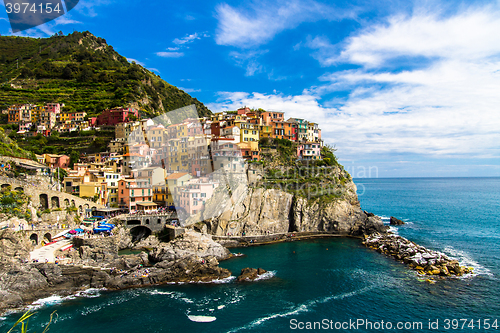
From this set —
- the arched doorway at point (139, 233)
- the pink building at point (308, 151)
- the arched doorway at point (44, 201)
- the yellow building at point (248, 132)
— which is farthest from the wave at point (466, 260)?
the arched doorway at point (44, 201)

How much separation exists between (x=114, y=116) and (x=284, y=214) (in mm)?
50470

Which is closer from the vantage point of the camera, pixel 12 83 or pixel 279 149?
pixel 279 149

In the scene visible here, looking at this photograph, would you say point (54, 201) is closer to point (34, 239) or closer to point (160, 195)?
point (34, 239)

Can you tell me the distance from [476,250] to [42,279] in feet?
175

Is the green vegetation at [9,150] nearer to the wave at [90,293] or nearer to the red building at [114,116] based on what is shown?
the red building at [114,116]

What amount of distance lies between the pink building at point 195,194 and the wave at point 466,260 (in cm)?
3503

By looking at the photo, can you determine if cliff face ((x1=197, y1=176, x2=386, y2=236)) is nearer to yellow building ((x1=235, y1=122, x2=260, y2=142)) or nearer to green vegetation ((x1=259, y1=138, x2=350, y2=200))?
green vegetation ((x1=259, y1=138, x2=350, y2=200))

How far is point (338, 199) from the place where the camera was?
5275 cm

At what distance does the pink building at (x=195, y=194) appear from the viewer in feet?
151

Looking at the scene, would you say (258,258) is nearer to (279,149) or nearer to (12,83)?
(279,149)

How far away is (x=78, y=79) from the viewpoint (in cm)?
9462

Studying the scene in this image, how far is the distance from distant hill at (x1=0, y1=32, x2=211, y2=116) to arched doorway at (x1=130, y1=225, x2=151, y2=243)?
156 feet

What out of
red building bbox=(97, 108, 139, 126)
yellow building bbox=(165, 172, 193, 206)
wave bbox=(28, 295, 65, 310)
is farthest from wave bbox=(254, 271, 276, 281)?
red building bbox=(97, 108, 139, 126)

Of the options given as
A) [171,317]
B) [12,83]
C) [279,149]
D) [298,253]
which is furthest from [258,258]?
[12,83]
